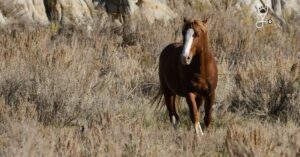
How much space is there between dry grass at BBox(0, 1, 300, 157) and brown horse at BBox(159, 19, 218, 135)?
1.12 ft

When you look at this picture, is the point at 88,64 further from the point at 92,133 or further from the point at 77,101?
the point at 92,133

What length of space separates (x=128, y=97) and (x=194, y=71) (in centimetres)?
192

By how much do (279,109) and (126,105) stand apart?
6.67 ft

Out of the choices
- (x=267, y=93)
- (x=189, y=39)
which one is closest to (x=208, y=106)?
(x=189, y=39)

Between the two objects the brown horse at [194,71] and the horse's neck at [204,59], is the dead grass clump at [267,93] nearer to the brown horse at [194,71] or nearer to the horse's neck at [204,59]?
the brown horse at [194,71]

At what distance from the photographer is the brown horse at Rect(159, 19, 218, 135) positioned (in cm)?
650

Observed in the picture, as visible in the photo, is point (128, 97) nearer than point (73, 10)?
Yes

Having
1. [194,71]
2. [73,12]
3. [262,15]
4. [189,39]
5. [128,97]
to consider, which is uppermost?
[189,39]

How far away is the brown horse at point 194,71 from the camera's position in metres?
6.50

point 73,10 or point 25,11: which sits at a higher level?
point 25,11

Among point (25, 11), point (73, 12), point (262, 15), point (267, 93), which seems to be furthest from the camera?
point (262, 15)

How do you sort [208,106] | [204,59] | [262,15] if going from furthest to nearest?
[262,15] → [208,106] → [204,59]

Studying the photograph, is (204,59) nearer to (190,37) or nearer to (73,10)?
(190,37)

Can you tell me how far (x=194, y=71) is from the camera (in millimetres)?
6883
